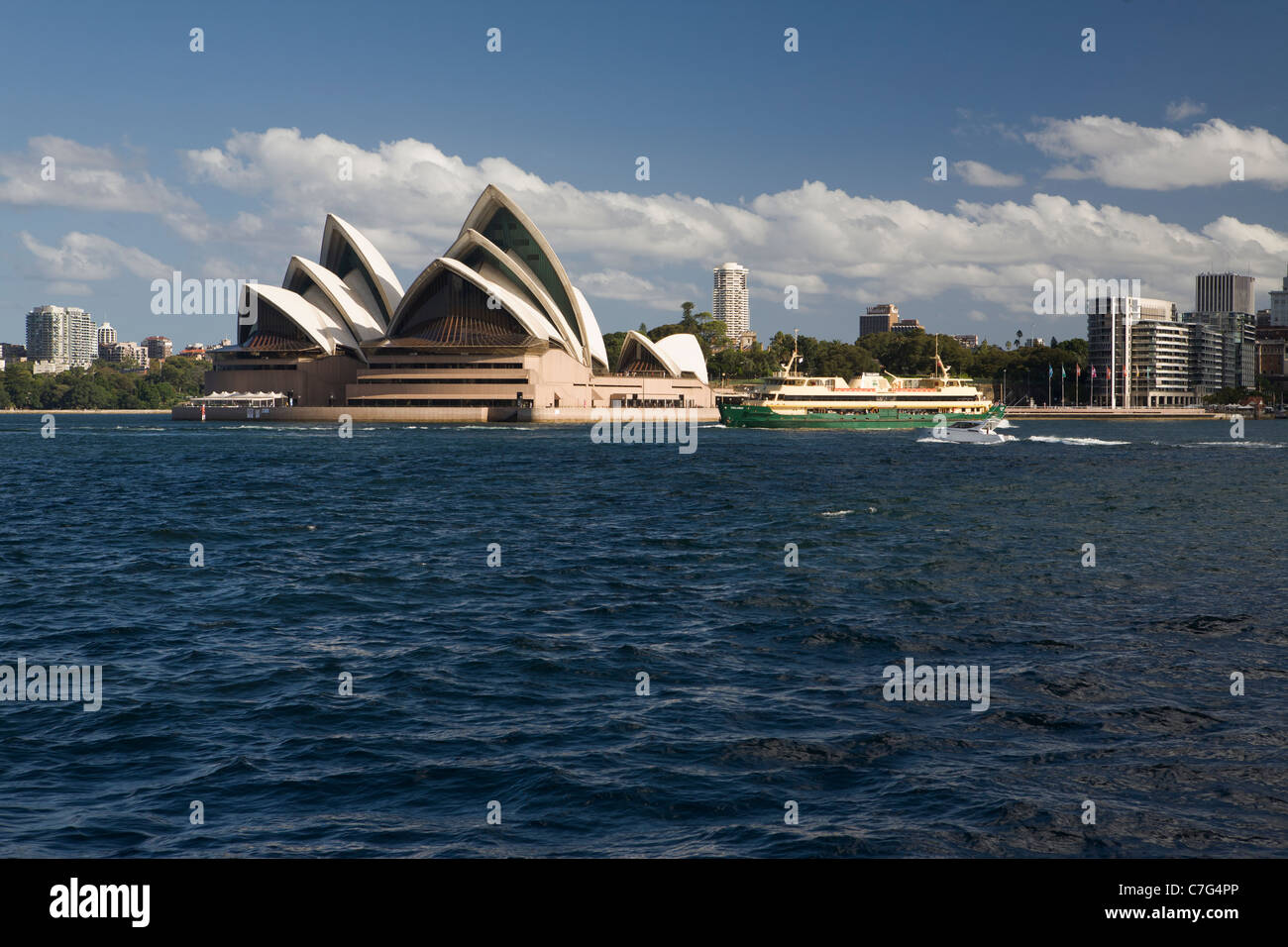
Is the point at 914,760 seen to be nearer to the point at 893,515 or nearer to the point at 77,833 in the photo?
the point at 77,833

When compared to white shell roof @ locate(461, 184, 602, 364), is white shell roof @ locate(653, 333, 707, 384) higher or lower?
lower

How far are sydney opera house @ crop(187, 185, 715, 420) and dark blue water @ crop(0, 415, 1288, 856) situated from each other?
9426 cm

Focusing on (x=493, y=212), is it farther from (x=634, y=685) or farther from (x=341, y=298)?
(x=634, y=685)

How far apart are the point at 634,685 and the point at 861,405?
3860 inches

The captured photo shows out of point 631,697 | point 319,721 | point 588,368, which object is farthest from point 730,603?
point 588,368

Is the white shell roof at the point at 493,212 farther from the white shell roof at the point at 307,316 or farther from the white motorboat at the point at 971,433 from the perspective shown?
the white motorboat at the point at 971,433

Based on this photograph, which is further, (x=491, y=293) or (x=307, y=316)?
(x=307, y=316)

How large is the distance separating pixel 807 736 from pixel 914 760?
3.82 feet

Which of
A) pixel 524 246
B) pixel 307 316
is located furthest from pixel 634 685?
pixel 307 316

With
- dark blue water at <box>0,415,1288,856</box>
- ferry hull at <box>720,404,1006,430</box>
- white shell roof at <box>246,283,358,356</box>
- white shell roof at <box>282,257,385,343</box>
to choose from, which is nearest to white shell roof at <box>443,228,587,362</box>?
white shell roof at <box>282,257,385,343</box>

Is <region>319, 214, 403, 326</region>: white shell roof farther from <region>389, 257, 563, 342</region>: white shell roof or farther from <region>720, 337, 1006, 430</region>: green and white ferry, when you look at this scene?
<region>720, 337, 1006, 430</region>: green and white ferry

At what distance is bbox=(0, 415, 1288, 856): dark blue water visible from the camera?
28.1 ft

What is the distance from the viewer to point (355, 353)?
445 ft

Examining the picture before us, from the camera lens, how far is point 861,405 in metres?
108
